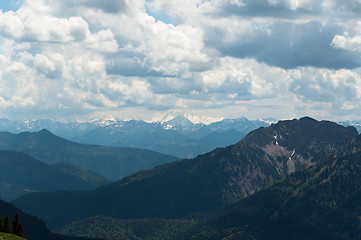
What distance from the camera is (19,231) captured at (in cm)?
16712

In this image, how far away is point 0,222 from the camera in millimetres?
176375

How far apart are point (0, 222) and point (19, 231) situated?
12913mm
